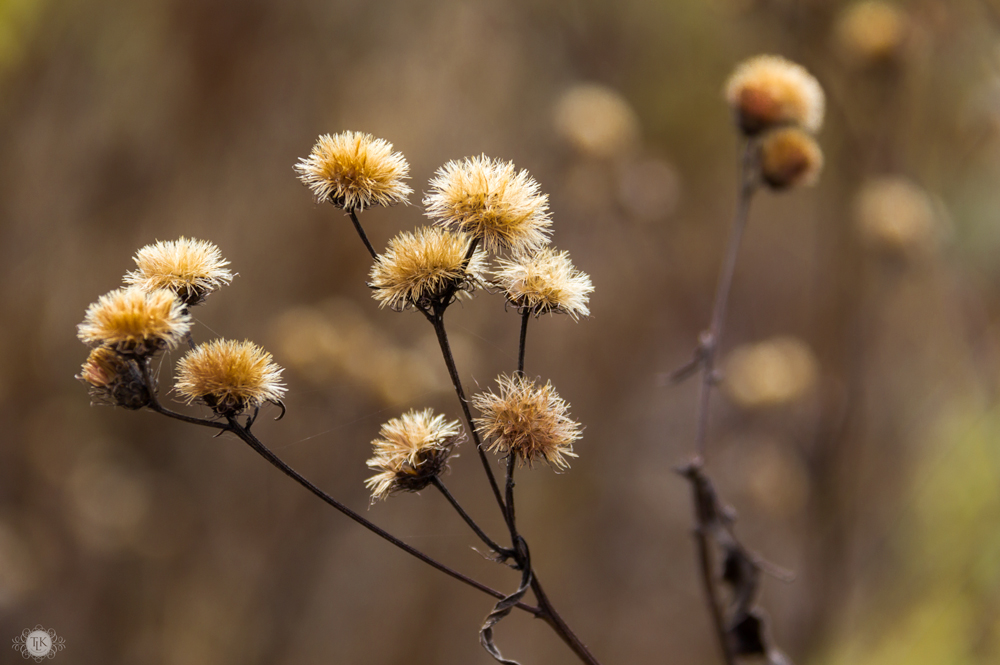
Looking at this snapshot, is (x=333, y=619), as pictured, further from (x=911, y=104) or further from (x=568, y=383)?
(x=911, y=104)

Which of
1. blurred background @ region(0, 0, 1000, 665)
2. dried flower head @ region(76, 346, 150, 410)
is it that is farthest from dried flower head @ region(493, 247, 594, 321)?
blurred background @ region(0, 0, 1000, 665)

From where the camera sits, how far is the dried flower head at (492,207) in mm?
653

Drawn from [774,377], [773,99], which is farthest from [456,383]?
[774,377]

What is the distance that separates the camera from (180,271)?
684 mm

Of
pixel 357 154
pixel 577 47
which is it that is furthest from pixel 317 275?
pixel 357 154

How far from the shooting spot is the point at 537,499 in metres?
2.30

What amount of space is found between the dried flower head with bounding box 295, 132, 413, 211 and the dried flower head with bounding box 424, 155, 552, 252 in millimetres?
45

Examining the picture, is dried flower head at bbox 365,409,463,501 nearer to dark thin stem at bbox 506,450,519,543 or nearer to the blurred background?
dark thin stem at bbox 506,450,519,543

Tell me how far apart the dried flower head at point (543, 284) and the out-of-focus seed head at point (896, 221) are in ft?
4.41

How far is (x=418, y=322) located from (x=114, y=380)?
1.47 m

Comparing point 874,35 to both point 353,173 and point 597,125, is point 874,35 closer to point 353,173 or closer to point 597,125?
point 597,125

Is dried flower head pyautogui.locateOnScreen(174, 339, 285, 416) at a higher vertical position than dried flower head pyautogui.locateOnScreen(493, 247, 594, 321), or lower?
lower

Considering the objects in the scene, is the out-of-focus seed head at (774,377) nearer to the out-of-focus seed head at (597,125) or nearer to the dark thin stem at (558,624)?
the out-of-focus seed head at (597,125)

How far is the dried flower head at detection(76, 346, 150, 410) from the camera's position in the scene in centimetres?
63
